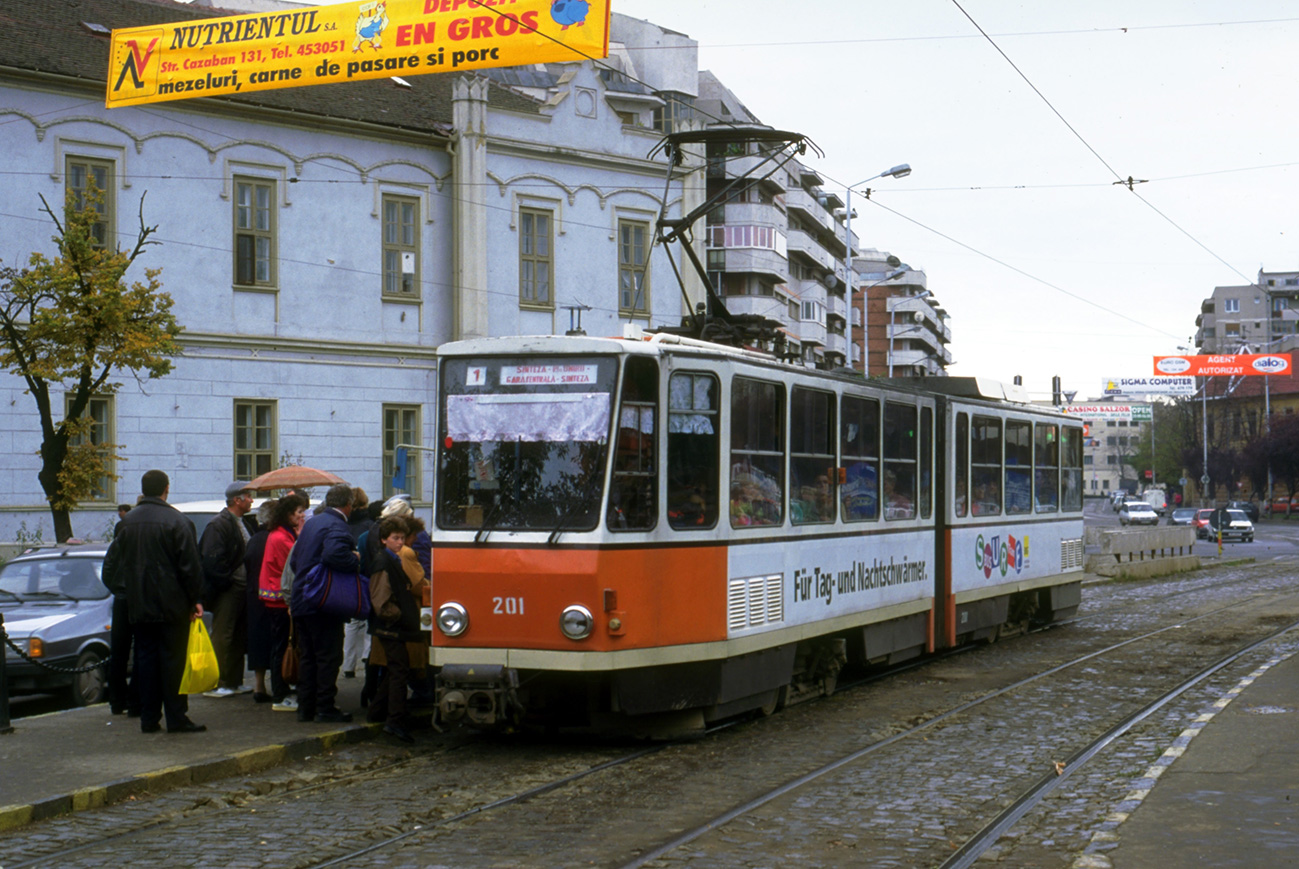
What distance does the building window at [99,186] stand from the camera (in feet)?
88.7

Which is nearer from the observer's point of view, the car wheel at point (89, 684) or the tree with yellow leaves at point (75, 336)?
the car wheel at point (89, 684)

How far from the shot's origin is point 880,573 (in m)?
14.1

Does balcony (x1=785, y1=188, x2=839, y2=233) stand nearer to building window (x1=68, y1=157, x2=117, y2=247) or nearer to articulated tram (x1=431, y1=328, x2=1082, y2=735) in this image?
building window (x1=68, y1=157, x2=117, y2=247)

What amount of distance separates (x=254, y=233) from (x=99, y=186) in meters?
2.99

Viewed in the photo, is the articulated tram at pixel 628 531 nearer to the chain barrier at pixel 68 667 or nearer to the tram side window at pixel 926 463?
the tram side window at pixel 926 463

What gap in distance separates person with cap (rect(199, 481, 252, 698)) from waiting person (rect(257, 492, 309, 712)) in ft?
0.80

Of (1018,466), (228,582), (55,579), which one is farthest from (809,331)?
(228,582)

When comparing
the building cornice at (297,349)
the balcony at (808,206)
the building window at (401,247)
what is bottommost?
the building cornice at (297,349)

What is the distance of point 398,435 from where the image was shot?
3123 centimetres

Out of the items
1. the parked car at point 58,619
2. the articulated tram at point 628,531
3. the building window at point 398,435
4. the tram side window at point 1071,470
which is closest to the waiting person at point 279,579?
the articulated tram at point 628,531

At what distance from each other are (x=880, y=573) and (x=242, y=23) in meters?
12.1

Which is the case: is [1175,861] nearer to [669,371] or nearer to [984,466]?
[669,371]

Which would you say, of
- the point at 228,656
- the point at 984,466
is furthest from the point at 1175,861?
the point at 984,466

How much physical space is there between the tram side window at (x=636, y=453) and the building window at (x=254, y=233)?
20.1m
